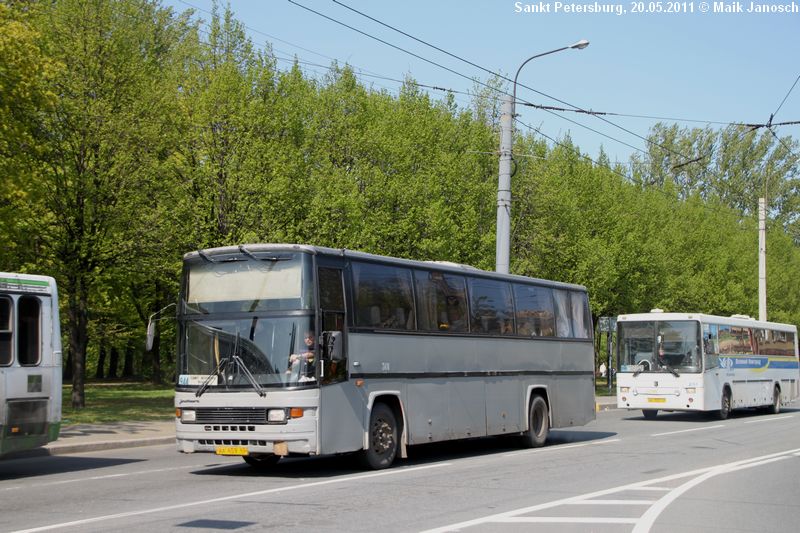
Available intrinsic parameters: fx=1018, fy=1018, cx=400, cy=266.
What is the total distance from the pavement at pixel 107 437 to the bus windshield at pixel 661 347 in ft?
44.5

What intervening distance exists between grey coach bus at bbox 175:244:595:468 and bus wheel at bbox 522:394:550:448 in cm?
176

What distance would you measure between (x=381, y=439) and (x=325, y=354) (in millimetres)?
2101

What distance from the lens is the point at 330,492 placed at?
495 inches

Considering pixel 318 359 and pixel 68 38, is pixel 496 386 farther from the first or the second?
pixel 68 38

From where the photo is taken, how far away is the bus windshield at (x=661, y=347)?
97.1 ft

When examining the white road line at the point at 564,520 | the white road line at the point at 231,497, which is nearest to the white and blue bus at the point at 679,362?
the white road line at the point at 231,497

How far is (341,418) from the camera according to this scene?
14.7 metres

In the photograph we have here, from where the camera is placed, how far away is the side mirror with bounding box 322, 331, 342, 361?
566 inches

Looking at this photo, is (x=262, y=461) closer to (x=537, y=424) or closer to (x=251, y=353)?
(x=251, y=353)

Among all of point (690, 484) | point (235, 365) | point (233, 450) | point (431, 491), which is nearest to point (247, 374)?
point (235, 365)

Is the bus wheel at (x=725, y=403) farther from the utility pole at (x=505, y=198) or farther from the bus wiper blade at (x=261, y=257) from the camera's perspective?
the bus wiper blade at (x=261, y=257)

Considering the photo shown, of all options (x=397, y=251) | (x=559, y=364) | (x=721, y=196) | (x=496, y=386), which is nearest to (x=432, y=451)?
(x=496, y=386)

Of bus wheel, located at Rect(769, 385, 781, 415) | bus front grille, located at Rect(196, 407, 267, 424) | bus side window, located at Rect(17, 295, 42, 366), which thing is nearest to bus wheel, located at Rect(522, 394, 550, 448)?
bus front grille, located at Rect(196, 407, 267, 424)

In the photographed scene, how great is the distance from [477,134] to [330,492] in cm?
3177
